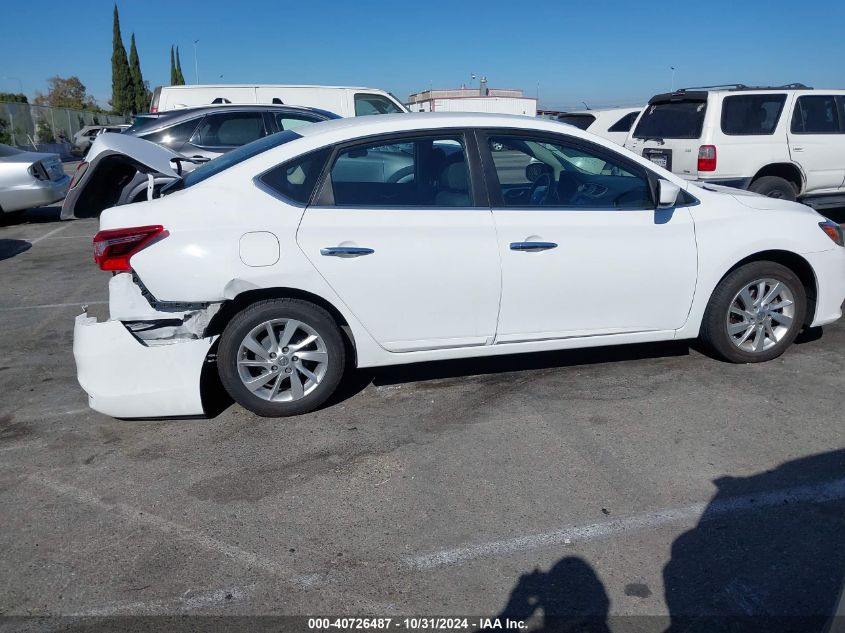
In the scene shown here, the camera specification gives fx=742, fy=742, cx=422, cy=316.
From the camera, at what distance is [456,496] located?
3.59 m

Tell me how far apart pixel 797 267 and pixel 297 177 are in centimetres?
352

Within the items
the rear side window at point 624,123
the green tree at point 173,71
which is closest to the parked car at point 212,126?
the rear side window at point 624,123

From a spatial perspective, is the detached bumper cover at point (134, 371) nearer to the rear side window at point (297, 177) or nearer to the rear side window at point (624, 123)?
the rear side window at point (297, 177)

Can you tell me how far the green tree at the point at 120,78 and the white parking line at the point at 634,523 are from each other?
6065 centimetres

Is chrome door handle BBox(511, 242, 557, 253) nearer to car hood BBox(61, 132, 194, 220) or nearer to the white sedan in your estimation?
the white sedan

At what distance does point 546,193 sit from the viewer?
473 centimetres

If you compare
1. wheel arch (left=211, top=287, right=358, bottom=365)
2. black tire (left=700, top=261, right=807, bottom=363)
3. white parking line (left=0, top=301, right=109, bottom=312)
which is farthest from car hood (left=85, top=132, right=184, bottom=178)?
black tire (left=700, top=261, right=807, bottom=363)

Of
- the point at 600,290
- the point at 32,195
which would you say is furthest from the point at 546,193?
the point at 32,195

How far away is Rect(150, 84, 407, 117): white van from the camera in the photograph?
1469 centimetres

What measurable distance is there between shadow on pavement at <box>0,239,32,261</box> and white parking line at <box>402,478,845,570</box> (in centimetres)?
900

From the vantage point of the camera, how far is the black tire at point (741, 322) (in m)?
4.95

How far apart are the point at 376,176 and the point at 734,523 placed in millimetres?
2723

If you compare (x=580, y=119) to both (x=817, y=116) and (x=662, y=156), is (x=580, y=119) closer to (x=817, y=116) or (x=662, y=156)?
(x=662, y=156)

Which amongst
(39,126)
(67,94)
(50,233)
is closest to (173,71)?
(67,94)
